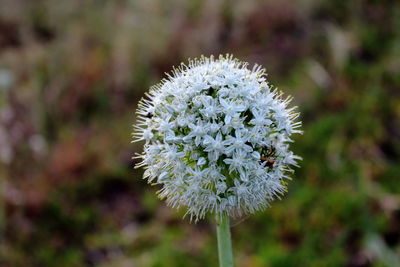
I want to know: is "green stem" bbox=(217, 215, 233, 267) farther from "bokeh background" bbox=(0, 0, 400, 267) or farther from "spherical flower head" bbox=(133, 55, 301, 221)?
"bokeh background" bbox=(0, 0, 400, 267)

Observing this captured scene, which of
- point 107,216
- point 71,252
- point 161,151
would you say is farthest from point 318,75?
point 161,151

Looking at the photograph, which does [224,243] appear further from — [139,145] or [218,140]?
[139,145]

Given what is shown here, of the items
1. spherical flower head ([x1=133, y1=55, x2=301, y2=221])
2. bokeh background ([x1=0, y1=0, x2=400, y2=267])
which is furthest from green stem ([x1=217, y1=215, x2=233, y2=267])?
bokeh background ([x1=0, y1=0, x2=400, y2=267])

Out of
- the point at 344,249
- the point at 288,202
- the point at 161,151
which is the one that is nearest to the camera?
the point at 161,151

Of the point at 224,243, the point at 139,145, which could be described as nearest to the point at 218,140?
the point at 224,243

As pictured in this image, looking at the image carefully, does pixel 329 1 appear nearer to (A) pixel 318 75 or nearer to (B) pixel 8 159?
(A) pixel 318 75

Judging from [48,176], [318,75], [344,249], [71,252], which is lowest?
[344,249]
